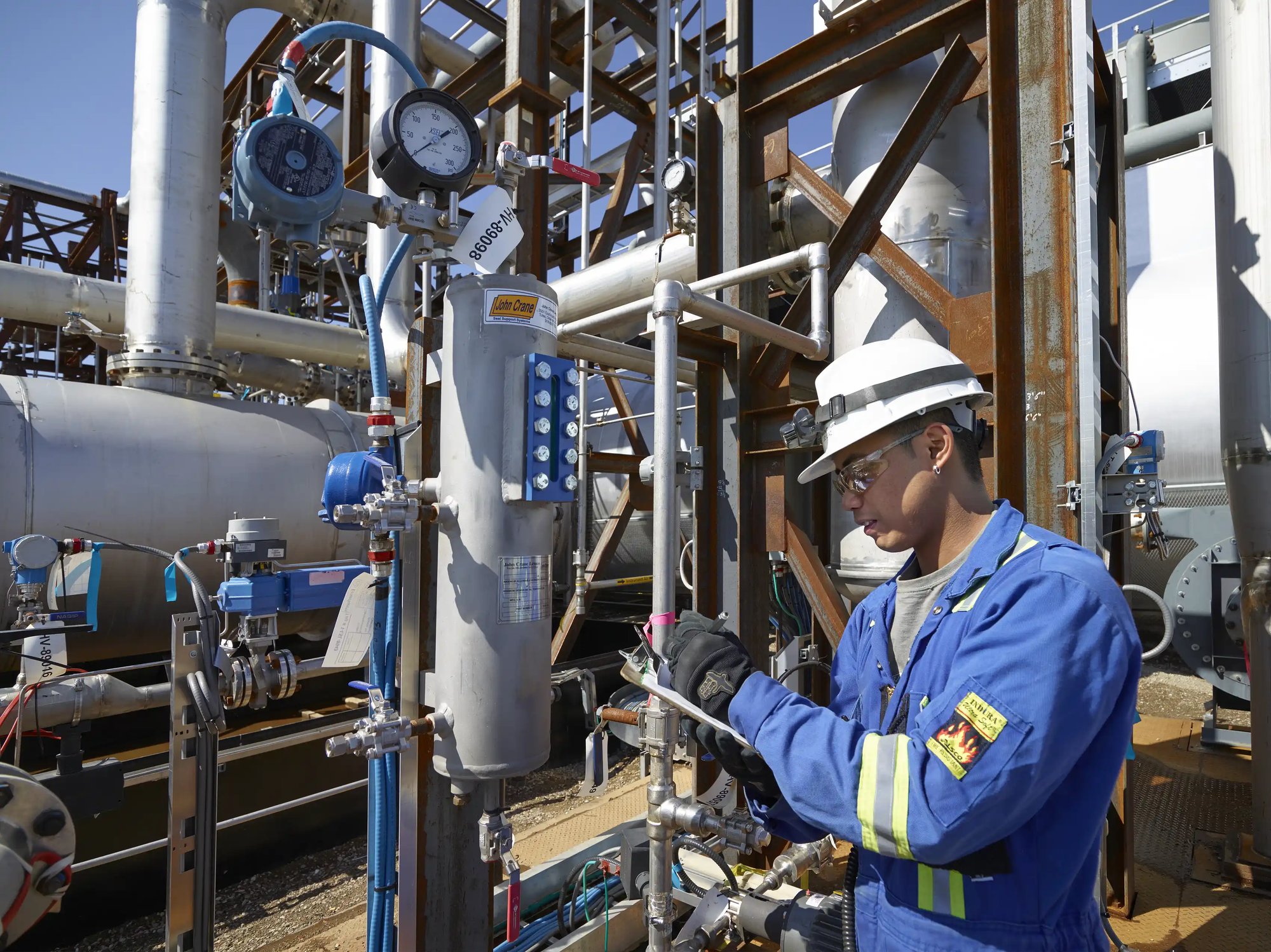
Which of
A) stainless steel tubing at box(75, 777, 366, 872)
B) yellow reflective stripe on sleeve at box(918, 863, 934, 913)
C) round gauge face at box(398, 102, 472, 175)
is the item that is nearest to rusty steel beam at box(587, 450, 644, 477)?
stainless steel tubing at box(75, 777, 366, 872)

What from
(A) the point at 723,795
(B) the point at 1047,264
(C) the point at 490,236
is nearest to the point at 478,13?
(C) the point at 490,236

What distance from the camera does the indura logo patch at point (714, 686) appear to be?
1.33 meters

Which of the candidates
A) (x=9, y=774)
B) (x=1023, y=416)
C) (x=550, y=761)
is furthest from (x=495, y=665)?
(x=550, y=761)

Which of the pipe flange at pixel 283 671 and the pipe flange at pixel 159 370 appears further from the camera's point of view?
the pipe flange at pixel 159 370

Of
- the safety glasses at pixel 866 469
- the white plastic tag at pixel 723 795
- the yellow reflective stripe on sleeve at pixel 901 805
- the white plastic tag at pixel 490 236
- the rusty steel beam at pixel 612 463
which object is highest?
the white plastic tag at pixel 490 236

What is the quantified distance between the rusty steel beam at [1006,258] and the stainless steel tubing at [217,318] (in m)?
4.57

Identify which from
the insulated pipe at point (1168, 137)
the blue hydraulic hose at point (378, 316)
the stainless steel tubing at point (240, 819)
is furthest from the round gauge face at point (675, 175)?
the insulated pipe at point (1168, 137)

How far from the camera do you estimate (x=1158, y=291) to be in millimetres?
5242

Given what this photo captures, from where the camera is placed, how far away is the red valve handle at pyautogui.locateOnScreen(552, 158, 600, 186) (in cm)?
232

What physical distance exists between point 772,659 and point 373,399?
1.88 metres

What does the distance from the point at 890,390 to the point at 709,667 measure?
2.01 ft

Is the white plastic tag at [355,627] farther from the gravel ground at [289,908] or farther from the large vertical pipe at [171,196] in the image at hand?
the large vertical pipe at [171,196]

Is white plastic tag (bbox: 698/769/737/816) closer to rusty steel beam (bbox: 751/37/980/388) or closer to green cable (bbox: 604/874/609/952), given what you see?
green cable (bbox: 604/874/609/952)

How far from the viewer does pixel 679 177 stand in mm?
3082
